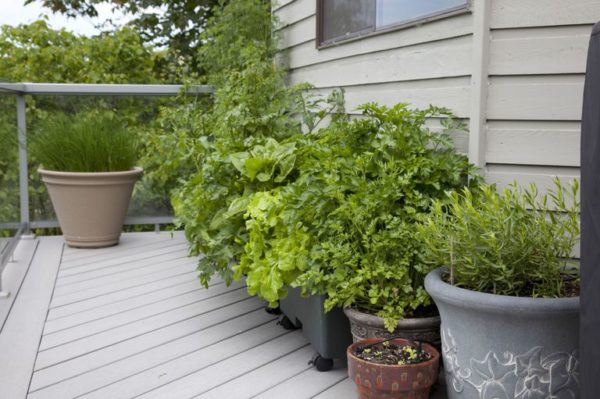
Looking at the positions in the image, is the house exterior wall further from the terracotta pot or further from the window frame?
the terracotta pot

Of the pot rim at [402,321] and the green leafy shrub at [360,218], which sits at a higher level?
the green leafy shrub at [360,218]

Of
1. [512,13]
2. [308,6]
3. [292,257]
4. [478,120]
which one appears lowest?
[292,257]

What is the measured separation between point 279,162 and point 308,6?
5.78ft

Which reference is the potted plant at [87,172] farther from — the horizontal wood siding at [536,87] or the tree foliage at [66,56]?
the horizontal wood siding at [536,87]

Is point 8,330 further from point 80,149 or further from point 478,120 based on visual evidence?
point 478,120

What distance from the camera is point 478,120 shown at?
2.59 metres

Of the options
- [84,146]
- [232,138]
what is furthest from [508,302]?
[84,146]

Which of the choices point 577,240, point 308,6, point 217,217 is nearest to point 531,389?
point 577,240

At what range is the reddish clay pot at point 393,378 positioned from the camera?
219 centimetres

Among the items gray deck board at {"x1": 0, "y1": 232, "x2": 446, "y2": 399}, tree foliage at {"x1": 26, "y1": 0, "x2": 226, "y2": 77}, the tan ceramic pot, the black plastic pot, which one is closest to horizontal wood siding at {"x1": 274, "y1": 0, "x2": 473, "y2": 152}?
the black plastic pot

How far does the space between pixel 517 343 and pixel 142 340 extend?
5.67ft

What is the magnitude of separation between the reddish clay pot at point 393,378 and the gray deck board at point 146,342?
0.30 meters

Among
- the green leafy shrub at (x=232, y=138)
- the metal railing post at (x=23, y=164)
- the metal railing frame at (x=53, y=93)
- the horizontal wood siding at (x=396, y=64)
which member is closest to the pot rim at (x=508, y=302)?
the horizontal wood siding at (x=396, y=64)

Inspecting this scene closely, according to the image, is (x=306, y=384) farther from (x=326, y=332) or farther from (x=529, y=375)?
(x=529, y=375)
